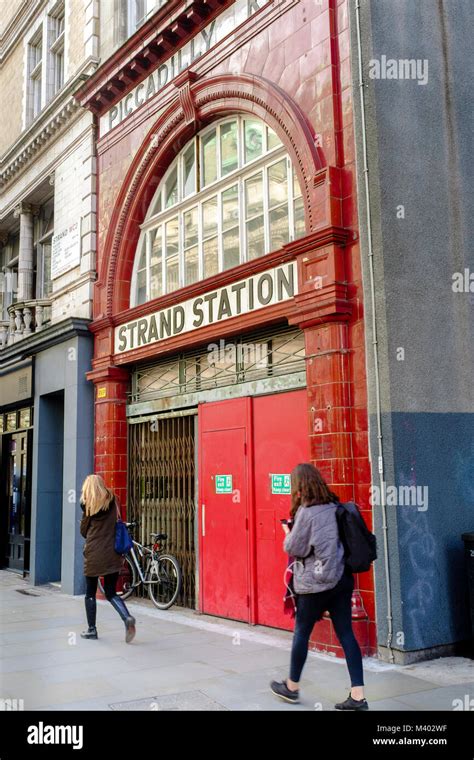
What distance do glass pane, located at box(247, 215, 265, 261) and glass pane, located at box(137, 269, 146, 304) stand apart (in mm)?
2853

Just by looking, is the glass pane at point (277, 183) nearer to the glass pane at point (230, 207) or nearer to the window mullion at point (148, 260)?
the glass pane at point (230, 207)

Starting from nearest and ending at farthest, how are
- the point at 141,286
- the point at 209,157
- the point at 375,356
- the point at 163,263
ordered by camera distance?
the point at 375,356
the point at 209,157
the point at 163,263
the point at 141,286

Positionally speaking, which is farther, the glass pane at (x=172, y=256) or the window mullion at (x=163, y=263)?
the window mullion at (x=163, y=263)

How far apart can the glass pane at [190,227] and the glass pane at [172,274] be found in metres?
0.36

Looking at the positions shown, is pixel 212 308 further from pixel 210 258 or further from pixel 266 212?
pixel 266 212

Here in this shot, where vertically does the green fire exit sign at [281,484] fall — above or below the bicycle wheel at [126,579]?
above

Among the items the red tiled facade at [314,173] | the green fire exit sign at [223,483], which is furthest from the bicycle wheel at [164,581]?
the red tiled facade at [314,173]

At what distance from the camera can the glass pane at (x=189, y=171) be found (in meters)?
10.7

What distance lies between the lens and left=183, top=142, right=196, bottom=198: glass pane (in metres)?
10.7

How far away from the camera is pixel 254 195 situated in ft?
30.7

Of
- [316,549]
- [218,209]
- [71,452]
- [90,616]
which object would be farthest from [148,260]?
[316,549]

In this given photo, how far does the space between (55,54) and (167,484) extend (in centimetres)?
1023

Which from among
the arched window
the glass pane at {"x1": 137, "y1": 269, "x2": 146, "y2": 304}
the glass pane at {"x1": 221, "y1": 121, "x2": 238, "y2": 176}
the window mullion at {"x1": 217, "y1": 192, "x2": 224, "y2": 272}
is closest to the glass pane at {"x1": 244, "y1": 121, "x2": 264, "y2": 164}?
the arched window

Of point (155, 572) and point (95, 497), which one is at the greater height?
point (95, 497)
